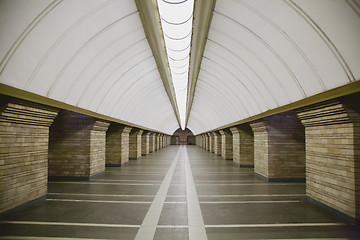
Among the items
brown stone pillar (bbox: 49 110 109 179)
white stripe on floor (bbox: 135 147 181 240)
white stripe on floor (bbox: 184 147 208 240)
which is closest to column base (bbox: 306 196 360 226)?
white stripe on floor (bbox: 184 147 208 240)

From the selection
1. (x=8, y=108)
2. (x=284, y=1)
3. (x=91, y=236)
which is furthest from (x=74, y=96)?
(x=284, y=1)

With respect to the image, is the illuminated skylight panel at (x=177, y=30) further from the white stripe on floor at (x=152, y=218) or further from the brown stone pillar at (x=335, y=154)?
the white stripe on floor at (x=152, y=218)

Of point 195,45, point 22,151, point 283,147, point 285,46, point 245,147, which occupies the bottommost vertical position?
point 245,147

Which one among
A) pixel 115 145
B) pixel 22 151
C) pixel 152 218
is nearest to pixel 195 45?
pixel 152 218

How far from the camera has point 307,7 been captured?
13.5ft

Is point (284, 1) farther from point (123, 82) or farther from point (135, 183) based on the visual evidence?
point (135, 183)

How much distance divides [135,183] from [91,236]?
5115mm

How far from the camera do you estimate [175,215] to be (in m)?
5.52

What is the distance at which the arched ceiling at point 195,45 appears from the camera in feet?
13.5

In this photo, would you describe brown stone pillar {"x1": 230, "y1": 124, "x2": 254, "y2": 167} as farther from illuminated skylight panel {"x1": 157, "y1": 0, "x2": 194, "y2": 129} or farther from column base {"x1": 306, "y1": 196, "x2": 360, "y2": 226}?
column base {"x1": 306, "y1": 196, "x2": 360, "y2": 226}

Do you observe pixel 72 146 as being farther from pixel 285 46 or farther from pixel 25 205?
pixel 285 46

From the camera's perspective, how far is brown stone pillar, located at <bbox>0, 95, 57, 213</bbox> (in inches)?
215

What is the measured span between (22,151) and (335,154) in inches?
297

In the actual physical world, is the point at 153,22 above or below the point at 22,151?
above
